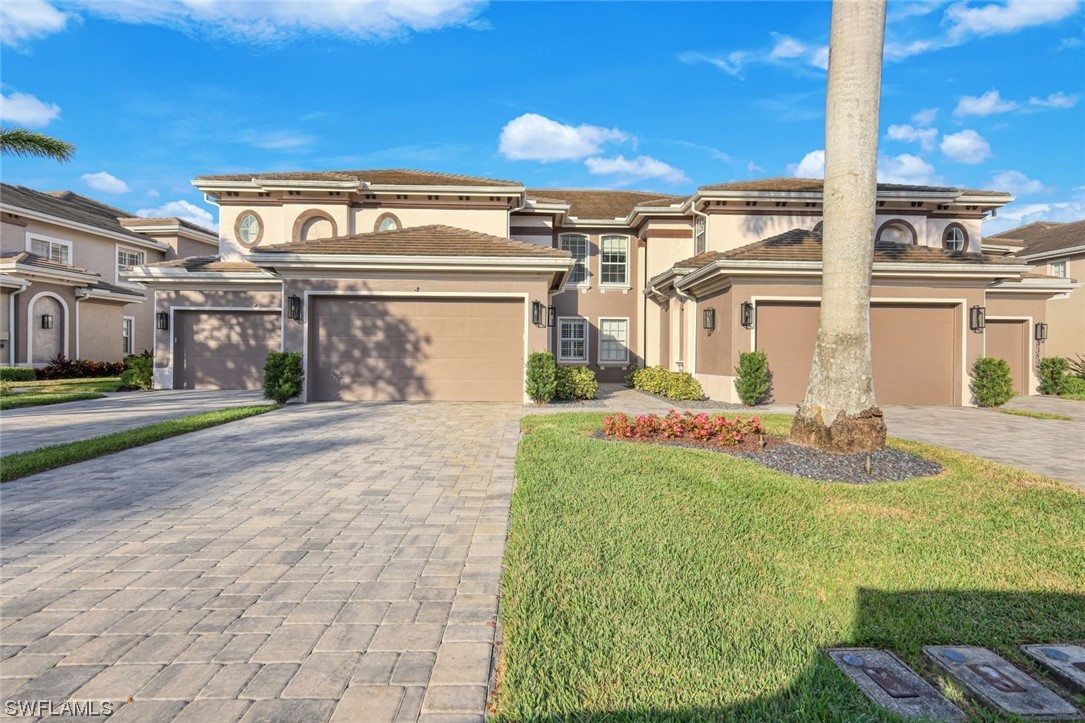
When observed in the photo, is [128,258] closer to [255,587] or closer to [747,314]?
[747,314]

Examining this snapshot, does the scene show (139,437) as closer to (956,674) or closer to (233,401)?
(233,401)

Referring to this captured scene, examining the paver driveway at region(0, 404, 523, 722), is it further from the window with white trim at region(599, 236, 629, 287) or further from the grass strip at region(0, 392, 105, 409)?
the window with white trim at region(599, 236, 629, 287)

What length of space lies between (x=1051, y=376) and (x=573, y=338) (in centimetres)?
1521

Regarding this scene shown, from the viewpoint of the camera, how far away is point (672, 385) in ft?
46.1

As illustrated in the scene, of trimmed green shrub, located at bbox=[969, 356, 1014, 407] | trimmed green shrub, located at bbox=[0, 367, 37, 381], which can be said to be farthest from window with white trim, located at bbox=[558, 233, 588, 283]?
trimmed green shrub, located at bbox=[0, 367, 37, 381]

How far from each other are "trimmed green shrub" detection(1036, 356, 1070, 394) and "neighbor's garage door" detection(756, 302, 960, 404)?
6.61m

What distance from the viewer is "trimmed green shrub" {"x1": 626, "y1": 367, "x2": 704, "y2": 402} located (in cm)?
1373

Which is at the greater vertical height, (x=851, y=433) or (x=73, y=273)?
(x=73, y=273)

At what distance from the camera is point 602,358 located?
64.7 feet

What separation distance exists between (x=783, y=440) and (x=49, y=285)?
25.3m

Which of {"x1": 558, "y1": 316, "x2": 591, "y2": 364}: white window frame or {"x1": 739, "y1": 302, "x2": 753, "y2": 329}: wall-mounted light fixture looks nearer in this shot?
{"x1": 739, "y1": 302, "x2": 753, "y2": 329}: wall-mounted light fixture

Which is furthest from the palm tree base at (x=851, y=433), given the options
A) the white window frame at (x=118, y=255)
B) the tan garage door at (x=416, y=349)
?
the white window frame at (x=118, y=255)

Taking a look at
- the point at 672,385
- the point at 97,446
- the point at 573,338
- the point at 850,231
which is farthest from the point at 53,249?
the point at 850,231

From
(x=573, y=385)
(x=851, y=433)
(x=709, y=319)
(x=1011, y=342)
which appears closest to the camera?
(x=851, y=433)
